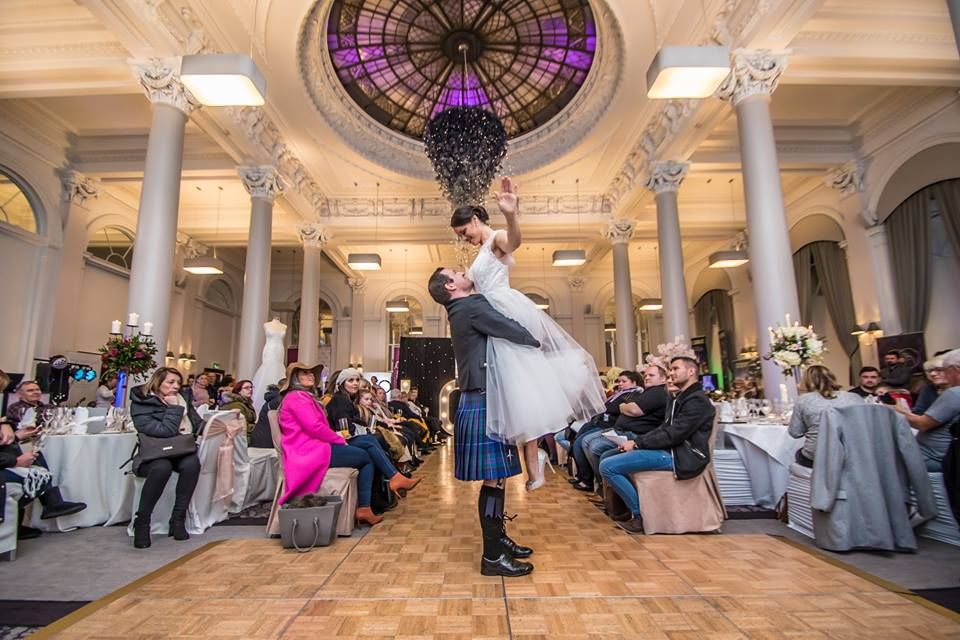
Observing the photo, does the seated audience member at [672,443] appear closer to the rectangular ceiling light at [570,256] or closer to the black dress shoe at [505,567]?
the black dress shoe at [505,567]

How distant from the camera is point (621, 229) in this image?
33.1 ft

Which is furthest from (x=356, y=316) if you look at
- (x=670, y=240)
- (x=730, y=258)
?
(x=730, y=258)

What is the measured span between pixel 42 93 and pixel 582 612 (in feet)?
26.7

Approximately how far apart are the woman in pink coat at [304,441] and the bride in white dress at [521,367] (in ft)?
4.75

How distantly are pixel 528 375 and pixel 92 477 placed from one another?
3317 mm

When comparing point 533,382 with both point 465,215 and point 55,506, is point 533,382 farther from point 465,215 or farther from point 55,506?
point 55,506

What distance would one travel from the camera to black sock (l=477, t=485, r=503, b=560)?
7.04 feet

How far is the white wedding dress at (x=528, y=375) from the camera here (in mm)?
1985

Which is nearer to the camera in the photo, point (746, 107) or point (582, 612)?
point (582, 612)

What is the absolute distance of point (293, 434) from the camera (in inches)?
116

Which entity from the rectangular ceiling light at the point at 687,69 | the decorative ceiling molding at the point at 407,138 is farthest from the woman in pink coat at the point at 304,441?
the decorative ceiling molding at the point at 407,138

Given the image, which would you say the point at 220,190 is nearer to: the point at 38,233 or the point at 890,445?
the point at 38,233

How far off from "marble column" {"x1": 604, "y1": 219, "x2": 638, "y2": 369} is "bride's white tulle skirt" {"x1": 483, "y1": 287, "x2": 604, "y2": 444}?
25.5ft

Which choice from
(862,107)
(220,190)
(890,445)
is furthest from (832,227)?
(220,190)
